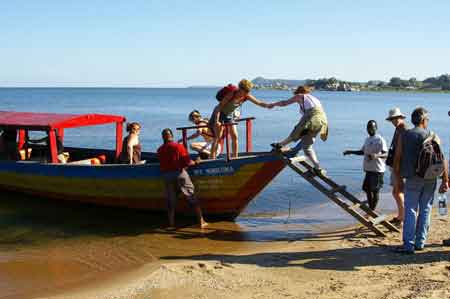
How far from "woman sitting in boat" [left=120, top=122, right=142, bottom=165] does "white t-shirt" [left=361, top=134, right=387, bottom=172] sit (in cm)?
459

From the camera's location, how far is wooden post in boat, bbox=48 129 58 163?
1158cm

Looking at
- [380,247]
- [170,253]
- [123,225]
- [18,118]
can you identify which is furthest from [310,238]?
[18,118]

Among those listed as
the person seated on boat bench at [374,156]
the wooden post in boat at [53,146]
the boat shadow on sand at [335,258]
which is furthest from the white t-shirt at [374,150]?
the wooden post in boat at [53,146]

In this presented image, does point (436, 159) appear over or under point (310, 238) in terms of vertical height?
over

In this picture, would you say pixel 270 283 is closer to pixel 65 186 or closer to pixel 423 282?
pixel 423 282

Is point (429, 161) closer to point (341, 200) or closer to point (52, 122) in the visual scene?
point (341, 200)

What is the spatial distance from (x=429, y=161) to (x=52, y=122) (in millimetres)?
8188

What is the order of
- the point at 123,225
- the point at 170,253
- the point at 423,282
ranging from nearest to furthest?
the point at 423,282 < the point at 170,253 < the point at 123,225

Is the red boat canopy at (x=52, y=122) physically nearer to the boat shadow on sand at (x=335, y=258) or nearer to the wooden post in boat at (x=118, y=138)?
the wooden post in boat at (x=118, y=138)

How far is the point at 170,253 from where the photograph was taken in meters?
8.58

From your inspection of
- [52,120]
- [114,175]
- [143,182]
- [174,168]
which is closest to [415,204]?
[174,168]

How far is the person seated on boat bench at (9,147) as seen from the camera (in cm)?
1298

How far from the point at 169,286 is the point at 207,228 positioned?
325 cm

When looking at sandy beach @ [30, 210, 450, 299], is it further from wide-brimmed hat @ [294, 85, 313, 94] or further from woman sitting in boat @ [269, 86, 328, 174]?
wide-brimmed hat @ [294, 85, 313, 94]
